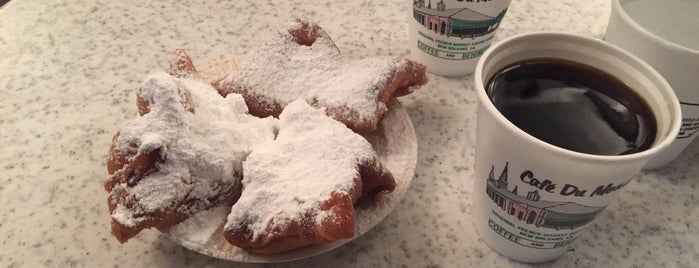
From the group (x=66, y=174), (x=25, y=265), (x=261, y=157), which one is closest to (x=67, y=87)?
(x=66, y=174)

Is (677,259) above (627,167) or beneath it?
beneath

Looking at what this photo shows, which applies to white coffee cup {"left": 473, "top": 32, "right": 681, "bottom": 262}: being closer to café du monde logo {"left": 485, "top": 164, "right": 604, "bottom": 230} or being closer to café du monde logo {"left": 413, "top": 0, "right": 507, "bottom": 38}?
café du monde logo {"left": 485, "top": 164, "right": 604, "bottom": 230}

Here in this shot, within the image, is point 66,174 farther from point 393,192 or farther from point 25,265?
point 393,192

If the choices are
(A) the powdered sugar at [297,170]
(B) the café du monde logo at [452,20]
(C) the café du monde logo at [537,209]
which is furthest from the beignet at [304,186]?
(B) the café du monde logo at [452,20]

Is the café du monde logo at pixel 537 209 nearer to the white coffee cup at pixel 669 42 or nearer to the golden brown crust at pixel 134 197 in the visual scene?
the white coffee cup at pixel 669 42

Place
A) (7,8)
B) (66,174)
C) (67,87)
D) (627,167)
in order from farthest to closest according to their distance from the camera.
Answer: (7,8), (67,87), (66,174), (627,167)

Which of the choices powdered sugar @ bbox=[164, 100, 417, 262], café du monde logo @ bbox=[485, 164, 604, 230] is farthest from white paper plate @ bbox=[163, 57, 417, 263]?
café du monde logo @ bbox=[485, 164, 604, 230]
